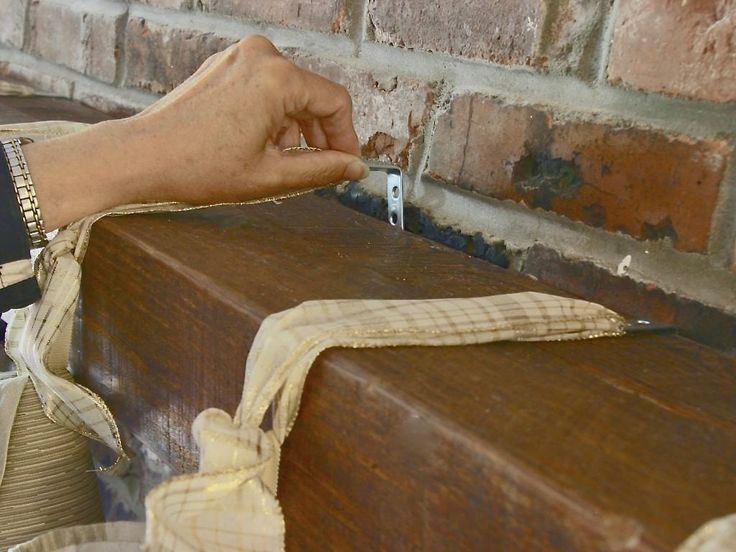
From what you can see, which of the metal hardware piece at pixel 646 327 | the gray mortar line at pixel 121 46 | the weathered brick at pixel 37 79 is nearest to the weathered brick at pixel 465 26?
the metal hardware piece at pixel 646 327

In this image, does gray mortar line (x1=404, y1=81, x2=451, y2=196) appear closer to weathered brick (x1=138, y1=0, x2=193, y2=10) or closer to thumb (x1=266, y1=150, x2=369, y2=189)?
thumb (x1=266, y1=150, x2=369, y2=189)

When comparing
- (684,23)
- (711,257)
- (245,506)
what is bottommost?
(245,506)

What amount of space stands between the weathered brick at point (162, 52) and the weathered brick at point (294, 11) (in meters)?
0.03

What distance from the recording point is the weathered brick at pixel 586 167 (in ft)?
1.83

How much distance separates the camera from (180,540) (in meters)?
0.39

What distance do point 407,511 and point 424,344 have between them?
9 cm

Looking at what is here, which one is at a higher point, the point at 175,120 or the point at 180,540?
the point at 175,120

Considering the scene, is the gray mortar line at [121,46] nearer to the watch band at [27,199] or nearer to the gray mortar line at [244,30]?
the gray mortar line at [244,30]

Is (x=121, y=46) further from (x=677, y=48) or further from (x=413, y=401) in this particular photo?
(x=413, y=401)

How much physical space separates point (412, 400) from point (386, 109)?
43cm

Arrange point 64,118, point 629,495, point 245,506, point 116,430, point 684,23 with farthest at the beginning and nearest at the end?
point 64,118 < point 116,430 < point 684,23 < point 245,506 < point 629,495

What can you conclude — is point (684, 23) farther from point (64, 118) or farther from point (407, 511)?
point (64, 118)

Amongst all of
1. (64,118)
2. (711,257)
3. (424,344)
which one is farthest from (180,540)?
(64,118)

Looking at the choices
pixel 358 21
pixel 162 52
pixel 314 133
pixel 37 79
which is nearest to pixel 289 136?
pixel 314 133
